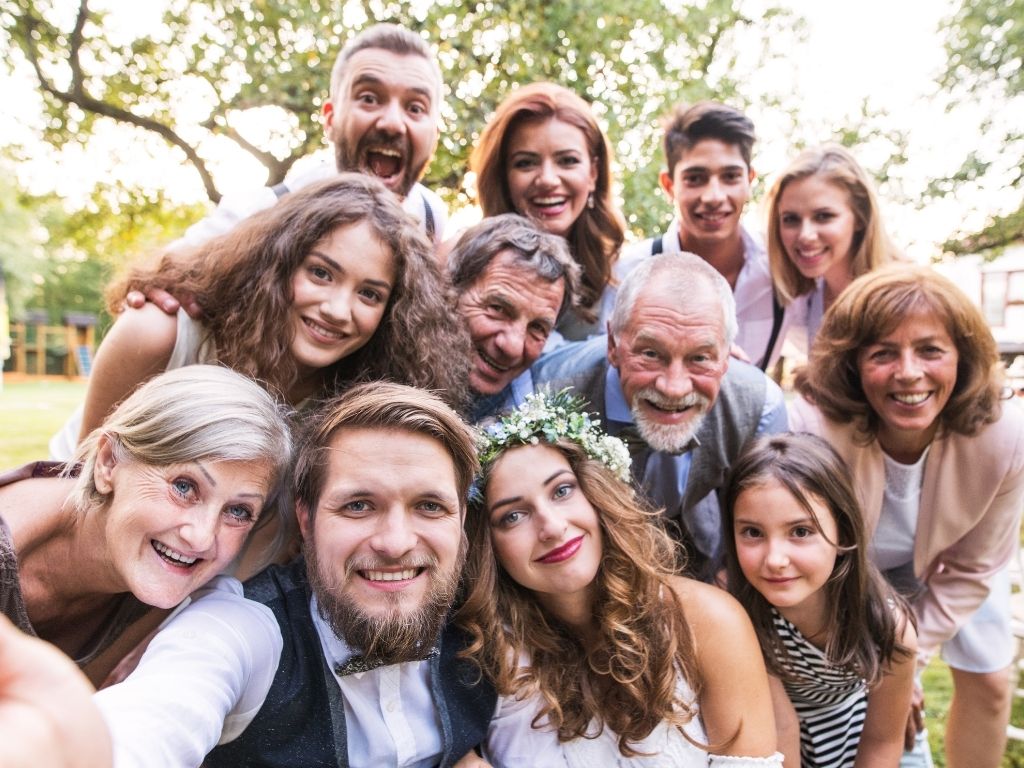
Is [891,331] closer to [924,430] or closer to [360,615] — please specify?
[924,430]

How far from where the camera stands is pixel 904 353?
370 centimetres

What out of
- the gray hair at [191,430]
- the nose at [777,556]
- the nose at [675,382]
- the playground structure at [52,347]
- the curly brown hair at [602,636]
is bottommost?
the playground structure at [52,347]

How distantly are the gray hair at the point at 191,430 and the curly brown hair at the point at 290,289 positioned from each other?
0.42m

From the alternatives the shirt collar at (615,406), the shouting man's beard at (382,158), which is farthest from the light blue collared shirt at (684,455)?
the shouting man's beard at (382,158)

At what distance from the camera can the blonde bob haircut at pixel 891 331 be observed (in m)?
3.71

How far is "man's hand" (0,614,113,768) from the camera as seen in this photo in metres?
0.88

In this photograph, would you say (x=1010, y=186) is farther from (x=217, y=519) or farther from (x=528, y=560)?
(x=217, y=519)

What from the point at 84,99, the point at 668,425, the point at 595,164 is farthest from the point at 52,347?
the point at 668,425

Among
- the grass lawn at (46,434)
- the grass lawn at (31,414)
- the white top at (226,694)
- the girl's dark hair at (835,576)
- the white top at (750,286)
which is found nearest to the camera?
the white top at (226,694)

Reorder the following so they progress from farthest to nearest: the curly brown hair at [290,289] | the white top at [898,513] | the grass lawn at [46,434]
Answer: the grass lawn at [46,434] → the white top at [898,513] → the curly brown hair at [290,289]

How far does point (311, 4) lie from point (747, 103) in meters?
6.02

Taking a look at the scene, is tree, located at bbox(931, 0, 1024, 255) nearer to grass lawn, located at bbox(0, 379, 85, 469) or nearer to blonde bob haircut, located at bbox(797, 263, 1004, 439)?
blonde bob haircut, located at bbox(797, 263, 1004, 439)

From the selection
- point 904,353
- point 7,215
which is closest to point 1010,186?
point 904,353

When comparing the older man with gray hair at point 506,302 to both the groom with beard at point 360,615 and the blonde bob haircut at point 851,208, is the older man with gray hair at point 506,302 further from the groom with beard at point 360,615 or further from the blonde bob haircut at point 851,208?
the blonde bob haircut at point 851,208
